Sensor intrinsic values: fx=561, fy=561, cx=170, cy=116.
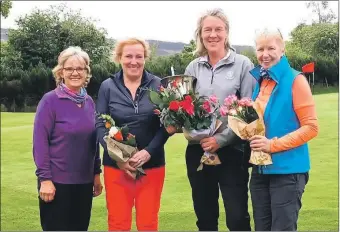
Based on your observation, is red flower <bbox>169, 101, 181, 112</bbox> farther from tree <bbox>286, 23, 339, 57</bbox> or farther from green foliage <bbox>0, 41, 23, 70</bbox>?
tree <bbox>286, 23, 339, 57</bbox>

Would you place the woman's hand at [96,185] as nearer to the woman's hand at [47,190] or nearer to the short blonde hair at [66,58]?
the woman's hand at [47,190]

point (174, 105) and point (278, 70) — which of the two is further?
point (174, 105)

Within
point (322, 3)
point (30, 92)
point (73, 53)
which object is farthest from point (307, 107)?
point (322, 3)

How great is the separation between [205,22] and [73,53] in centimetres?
95

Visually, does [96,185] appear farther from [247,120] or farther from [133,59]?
[247,120]

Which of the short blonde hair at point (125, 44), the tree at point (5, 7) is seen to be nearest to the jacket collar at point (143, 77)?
the short blonde hair at point (125, 44)

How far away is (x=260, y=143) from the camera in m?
3.39

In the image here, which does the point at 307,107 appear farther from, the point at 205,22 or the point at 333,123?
the point at 333,123

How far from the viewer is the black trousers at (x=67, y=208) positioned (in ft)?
12.8

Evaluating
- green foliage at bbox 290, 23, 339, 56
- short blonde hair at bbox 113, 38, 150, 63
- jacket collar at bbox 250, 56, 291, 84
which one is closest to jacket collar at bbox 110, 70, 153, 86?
short blonde hair at bbox 113, 38, 150, 63

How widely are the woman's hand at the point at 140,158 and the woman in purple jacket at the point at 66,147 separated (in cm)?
36

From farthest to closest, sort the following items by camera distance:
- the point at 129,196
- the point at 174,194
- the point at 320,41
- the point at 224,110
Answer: the point at 320,41 → the point at 174,194 → the point at 129,196 → the point at 224,110

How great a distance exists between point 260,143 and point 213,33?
2.97 ft

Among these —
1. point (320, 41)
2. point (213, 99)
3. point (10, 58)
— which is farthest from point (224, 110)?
point (320, 41)
